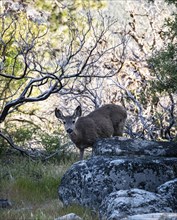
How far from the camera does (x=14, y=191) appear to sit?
916 centimetres

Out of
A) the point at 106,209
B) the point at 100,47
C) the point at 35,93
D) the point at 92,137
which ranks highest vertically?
the point at 100,47

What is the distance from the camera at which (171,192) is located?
7.01 metres

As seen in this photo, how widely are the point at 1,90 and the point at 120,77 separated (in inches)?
162

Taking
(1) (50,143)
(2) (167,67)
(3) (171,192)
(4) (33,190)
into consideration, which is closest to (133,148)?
(2) (167,67)

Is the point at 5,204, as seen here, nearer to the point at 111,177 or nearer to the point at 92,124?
the point at 111,177

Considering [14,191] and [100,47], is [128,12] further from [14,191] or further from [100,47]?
[14,191]

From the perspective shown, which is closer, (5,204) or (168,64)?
(5,204)

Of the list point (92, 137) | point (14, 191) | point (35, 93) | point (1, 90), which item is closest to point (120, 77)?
point (35, 93)

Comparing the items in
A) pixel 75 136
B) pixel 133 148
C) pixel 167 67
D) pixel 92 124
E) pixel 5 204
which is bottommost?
pixel 5 204

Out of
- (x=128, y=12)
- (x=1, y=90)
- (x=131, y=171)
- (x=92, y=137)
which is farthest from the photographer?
(x=128, y=12)

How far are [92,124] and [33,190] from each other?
9.30 ft

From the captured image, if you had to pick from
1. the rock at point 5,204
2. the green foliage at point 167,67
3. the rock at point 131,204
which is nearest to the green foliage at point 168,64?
the green foliage at point 167,67

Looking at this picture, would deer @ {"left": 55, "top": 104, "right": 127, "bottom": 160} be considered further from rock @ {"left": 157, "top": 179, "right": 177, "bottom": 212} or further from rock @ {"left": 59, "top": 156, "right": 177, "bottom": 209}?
rock @ {"left": 157, "top": 179, "right": 177, "bottom": 212}

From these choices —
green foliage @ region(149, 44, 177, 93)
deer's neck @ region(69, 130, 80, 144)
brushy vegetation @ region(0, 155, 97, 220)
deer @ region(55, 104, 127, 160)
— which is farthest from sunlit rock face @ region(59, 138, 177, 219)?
deer's neck @ region(69, 130, 80, 144)
